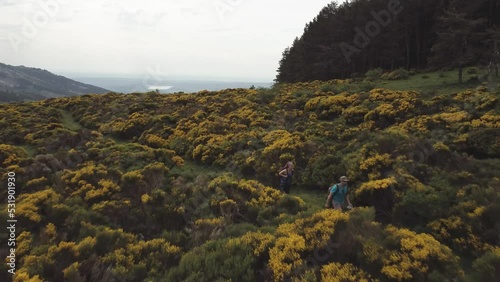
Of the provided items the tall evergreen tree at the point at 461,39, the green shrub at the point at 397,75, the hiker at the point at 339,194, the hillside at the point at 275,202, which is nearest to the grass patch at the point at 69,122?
the hillside at the point at 275,202

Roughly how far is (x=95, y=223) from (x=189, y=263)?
333 cm

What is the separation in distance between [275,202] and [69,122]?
876 inches

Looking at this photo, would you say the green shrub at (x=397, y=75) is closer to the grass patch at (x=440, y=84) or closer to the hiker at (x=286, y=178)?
the grass patch at (x=440, y=84)

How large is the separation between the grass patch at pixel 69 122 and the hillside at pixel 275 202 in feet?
15.5

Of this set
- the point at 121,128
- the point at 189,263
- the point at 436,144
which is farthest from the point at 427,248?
the point at 121,128

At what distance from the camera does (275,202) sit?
8.98 meters

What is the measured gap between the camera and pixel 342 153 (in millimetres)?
12109

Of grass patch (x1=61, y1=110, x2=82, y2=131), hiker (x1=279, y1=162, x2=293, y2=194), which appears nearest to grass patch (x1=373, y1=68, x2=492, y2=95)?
hiker (x1=279, y1=162, x2=293, y2=194)

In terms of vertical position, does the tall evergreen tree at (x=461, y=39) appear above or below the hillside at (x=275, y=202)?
above

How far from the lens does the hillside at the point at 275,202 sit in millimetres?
5520

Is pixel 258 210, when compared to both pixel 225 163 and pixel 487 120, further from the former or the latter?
pixel 487 120

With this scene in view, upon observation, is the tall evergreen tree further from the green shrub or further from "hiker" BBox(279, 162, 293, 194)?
"hiker" BBox(279, 162, 293, 194)

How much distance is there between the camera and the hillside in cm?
552

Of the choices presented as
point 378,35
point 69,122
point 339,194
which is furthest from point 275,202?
point 378,35
